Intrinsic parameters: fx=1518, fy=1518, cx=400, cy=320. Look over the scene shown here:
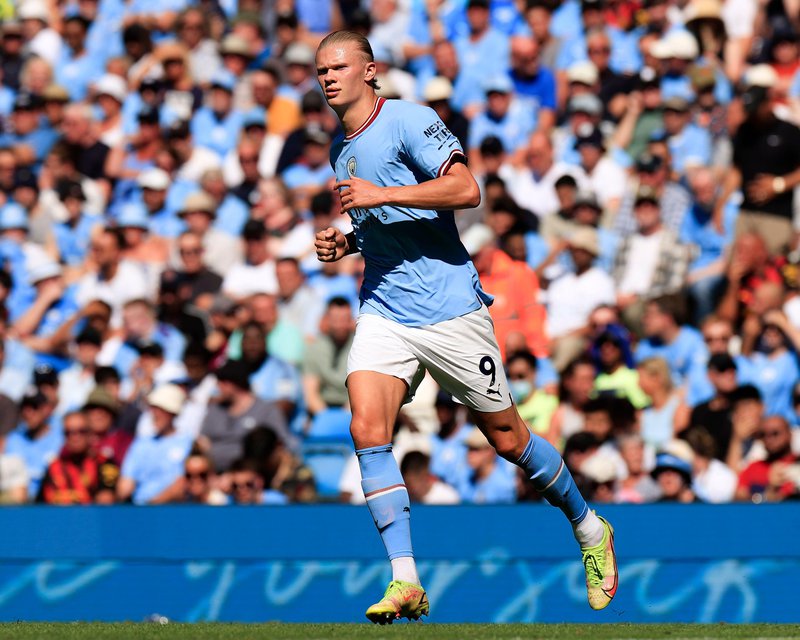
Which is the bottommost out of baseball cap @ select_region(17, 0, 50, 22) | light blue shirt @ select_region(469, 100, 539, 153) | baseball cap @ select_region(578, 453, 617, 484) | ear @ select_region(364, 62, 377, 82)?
baseball cap @ select_region(578, 453, 617, 484)

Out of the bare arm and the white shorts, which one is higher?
the bare arm

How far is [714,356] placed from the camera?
1088cm

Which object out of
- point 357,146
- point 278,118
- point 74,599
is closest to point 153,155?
point 278,118

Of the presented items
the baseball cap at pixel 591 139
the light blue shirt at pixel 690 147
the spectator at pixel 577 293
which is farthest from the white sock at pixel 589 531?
the baseball cap at pixel 591 139

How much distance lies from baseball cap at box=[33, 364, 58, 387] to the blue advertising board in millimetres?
2777

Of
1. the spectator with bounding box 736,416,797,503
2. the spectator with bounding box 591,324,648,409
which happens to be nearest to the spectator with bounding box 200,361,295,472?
the spectator with bounding box 591,324,648,409

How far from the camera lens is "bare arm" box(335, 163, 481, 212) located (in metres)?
6.22

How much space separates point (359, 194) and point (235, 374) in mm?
5385

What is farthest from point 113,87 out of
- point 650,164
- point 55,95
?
point 650,164

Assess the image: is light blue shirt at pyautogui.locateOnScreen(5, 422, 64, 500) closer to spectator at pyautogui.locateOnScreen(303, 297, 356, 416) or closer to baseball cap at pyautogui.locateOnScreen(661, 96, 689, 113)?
spectator at pyautogui.locateOnScreen(303, 297, 356, 416)

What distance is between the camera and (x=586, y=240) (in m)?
12.0

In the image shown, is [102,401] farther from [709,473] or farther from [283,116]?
[709,473]

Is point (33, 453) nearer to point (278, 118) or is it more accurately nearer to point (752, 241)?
point (278, 118)

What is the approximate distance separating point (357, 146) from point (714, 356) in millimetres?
4951
